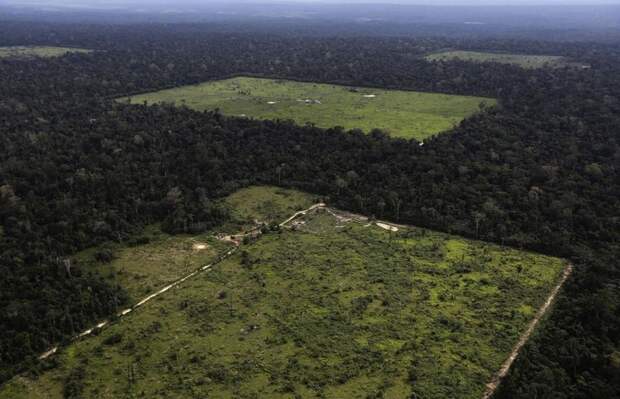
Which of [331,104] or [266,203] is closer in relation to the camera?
[266,203]

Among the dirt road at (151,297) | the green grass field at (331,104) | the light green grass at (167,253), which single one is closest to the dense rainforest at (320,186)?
the dirt road at (151,297)

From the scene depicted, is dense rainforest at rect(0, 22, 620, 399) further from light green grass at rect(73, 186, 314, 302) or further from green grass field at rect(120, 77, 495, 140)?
green grass field at rect(120, 77, 495, 140)

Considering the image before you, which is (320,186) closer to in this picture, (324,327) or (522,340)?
(324,327)

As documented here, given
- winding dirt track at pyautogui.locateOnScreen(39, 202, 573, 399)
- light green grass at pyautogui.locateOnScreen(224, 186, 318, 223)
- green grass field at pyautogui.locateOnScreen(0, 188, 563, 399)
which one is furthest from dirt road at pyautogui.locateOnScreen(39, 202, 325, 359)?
light green grass at pyautogui.locateOnScreen(224, 186, 318, 223)

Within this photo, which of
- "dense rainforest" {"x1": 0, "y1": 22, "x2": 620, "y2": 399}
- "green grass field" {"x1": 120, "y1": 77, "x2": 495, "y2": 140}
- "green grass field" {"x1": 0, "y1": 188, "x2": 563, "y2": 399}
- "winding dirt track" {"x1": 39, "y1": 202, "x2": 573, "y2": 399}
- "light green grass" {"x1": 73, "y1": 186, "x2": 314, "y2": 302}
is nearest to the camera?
"green grass field" {"x1": 0, "y1": 188, "x2": 563, "y2": 399}

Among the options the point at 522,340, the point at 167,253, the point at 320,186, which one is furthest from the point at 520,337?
the point at 320,186

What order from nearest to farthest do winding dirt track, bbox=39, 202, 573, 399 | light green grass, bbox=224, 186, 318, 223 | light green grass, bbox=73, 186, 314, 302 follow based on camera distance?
winding dirt track, bbox=39, 202, 573, 399 < light green grass, bbox=73, 186, 314, 302 < light green grass, bbox=224, 186, 318, 223
